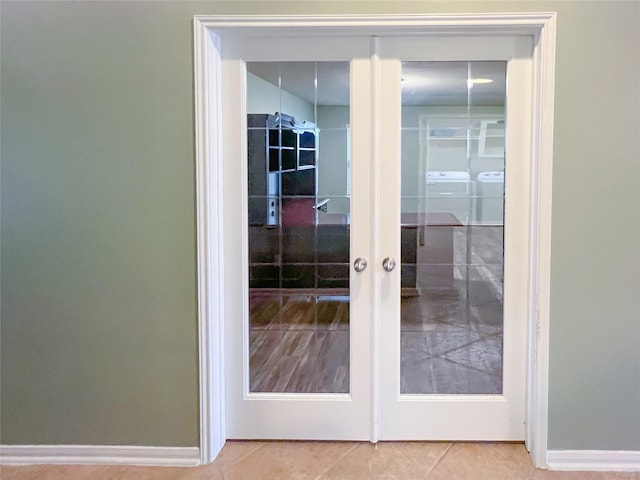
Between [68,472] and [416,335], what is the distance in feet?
5.66

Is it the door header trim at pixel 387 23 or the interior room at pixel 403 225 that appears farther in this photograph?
the interior room at pixel 403 225

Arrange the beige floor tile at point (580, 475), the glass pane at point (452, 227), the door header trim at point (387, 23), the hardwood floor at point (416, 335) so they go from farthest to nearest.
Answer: the hardwood floor at point (416, 335), the glass pane at point (452, 227), the beige floor tile at point (580, 475), the door header trim at point (387, 23)

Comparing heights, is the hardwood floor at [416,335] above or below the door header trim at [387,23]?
below

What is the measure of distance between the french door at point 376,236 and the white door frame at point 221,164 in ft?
0.25

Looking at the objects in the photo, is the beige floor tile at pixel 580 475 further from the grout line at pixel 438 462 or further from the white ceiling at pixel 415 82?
the white ceiling at pixel 415 82

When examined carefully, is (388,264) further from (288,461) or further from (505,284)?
(288,461)

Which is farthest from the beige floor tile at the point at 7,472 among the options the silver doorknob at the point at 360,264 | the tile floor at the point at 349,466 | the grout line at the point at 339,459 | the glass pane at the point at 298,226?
the silver doorknob at the point at 360,264

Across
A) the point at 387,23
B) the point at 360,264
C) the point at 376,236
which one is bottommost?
the point at 360,264

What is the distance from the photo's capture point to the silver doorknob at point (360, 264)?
2791mm

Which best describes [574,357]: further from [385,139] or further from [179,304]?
[179,304]

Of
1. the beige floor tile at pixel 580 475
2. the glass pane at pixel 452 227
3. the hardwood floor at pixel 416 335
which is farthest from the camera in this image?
the hardwood floor at pixel 416 335

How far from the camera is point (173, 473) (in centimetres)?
269

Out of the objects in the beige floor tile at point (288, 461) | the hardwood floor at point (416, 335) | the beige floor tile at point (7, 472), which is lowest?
the beige floor tile at point (7, 472)

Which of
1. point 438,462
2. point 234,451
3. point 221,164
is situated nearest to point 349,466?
point 438,462
